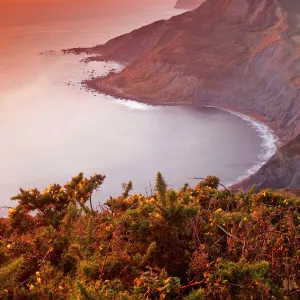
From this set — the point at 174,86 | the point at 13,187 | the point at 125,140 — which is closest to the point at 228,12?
the point at 174,86

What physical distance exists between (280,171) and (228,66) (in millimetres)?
44690

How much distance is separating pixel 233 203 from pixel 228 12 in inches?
3987

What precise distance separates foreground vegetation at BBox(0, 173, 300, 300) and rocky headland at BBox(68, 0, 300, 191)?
55.9m

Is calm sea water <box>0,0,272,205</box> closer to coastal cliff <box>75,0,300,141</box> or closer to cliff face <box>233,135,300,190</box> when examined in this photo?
cliff face <box>233,135,300,190</box>

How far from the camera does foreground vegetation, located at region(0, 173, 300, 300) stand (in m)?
4.02

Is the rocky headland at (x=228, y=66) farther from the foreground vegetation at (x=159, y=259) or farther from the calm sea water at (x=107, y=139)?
the foreground vegetation at (x=159, y=259)

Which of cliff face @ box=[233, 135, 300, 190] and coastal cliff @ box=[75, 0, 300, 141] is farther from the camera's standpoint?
coastal cliff @ box=[75, 0, 300, 141]

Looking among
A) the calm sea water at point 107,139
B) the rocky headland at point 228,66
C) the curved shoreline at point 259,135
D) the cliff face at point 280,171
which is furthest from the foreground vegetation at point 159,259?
the rocky headland at point 228,66

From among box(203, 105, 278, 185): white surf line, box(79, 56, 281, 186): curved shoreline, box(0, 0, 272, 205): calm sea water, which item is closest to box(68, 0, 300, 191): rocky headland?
box(79, 56, 281, 186): curved shoreline

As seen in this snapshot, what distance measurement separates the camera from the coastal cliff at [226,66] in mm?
67562

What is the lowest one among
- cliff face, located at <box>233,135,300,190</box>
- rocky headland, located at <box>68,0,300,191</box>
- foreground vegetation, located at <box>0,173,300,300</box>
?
cliff face, located at <box>233,135,300,190</box>

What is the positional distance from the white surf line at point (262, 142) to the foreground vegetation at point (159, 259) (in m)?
40.7

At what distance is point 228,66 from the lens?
79812 mm

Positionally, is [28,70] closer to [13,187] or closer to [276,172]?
[13,187]
